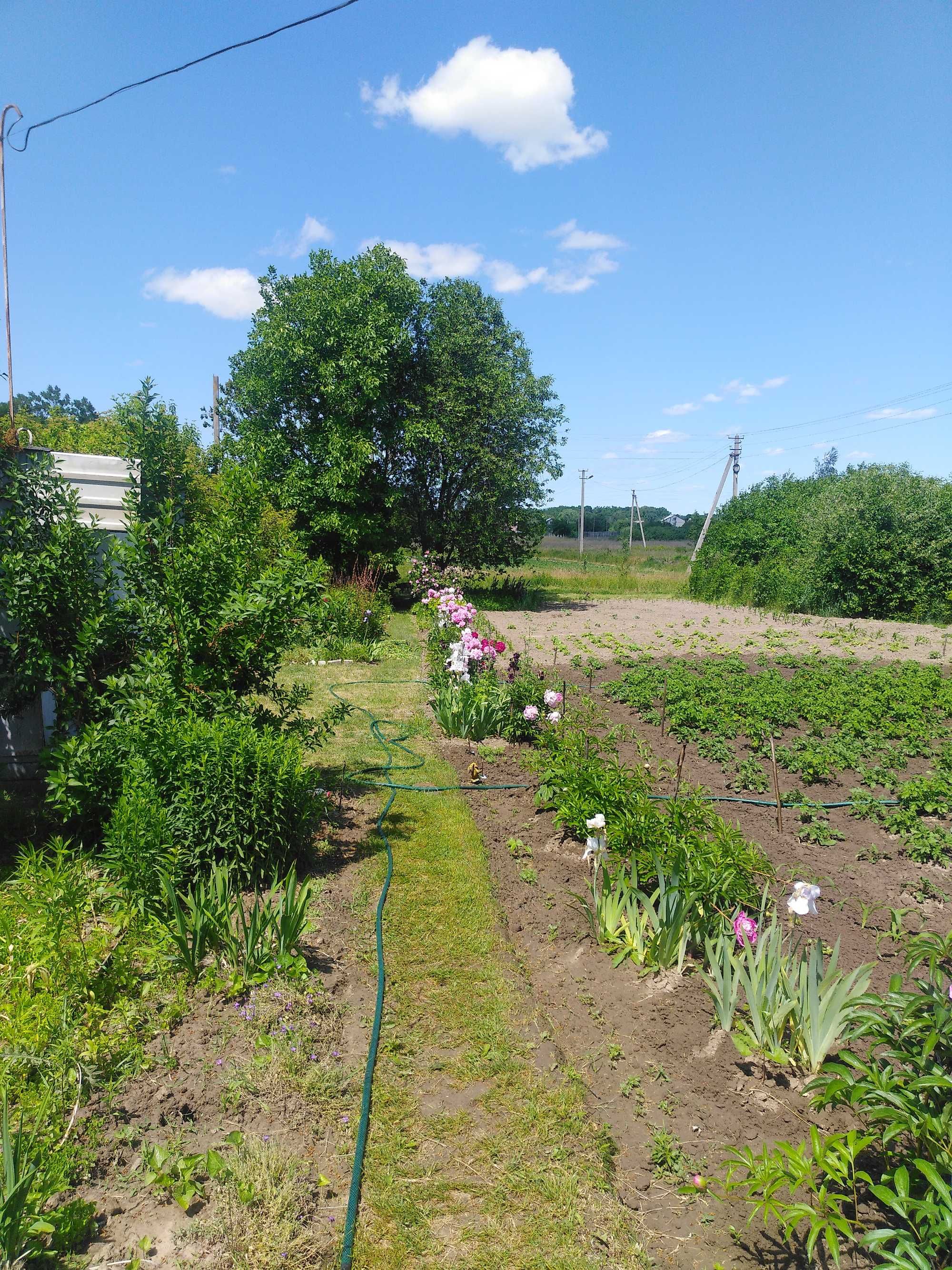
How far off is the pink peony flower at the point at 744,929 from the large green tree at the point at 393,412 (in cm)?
1354

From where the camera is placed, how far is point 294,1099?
7.97 ft

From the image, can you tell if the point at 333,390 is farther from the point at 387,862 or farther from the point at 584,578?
the point at 387,862

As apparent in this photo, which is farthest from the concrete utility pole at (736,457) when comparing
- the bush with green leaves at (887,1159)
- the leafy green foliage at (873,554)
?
the bush with green leaves at (887,1159)

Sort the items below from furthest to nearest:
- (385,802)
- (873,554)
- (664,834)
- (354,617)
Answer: (873,554)
(354,617)
(385,802)
(664,834)

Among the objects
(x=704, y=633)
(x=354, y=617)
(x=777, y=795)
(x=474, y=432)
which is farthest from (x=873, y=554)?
(x=777, y=795)

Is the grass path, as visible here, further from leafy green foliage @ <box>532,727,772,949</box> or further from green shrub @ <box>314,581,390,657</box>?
green shrub @ <box>314,581,390,657</box>

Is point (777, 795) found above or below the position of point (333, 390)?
below

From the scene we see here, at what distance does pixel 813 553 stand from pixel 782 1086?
1552 centimetres

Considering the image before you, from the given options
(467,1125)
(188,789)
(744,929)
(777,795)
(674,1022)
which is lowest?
(467,1125)

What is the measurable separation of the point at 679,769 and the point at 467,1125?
2066mm

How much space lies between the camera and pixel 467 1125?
2410 mm

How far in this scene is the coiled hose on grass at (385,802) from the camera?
2.11m

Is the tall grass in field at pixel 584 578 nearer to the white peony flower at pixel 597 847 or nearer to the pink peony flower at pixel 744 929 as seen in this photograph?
the white peony flower at pixel 597 847

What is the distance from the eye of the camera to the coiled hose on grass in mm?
2109
